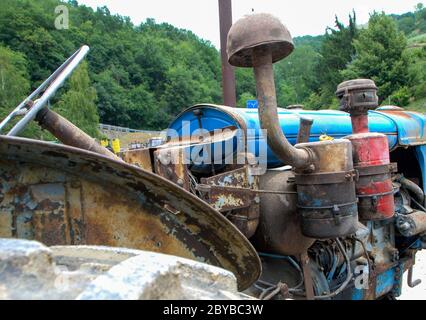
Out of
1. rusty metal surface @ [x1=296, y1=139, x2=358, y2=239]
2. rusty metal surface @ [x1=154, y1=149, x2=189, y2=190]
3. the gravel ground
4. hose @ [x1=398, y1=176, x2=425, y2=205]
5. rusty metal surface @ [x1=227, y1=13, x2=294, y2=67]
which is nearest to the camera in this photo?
rusty metal surface @ [x1=227, y1=13, x2=294, y2=67]

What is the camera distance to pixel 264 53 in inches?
72.8

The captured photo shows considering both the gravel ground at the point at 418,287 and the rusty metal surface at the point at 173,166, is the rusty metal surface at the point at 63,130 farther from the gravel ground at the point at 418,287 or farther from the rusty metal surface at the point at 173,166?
the gravel ground at the point at 418,287

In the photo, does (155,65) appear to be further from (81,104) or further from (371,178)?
(371,178)

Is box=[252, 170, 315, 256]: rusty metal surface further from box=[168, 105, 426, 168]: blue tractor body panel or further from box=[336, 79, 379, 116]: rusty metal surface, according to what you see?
box=[336, 79, 379, 116]: rusty metal surface

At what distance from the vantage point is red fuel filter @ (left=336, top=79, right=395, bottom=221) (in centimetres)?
263

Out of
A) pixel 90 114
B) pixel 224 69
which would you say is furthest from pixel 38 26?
pixel 224 69

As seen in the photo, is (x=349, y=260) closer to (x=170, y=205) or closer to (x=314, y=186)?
(x=314, y=186)

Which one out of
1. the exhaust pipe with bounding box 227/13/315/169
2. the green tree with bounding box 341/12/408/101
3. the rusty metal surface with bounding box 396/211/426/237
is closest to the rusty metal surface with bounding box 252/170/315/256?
the exhaust pipe with bounding box 227/13/315/169

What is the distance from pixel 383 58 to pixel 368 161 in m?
27.8

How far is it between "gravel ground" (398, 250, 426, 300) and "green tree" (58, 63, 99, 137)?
41.5 meters

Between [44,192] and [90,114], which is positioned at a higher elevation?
[90,114]

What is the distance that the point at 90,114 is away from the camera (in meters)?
47.0
